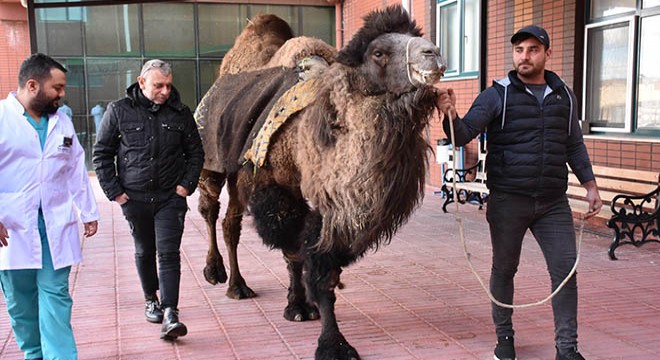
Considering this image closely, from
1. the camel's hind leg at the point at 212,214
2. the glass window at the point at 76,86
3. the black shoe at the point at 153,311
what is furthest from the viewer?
the glass window at the point at 76,86

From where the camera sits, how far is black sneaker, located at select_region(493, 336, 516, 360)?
4352mm

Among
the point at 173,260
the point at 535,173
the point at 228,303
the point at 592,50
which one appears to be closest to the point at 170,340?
the point at 173,260

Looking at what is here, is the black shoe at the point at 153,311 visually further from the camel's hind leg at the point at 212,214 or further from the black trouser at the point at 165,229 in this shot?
the camel's hind leg at the point at 212,214

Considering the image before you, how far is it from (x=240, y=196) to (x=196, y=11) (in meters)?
13.2

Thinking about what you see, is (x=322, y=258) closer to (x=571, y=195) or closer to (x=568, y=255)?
(x=568, y=255)

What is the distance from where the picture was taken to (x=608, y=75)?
8922 mm

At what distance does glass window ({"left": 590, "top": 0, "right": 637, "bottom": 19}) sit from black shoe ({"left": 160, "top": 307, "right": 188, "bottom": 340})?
691cm

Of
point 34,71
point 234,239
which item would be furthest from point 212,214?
point 34,71

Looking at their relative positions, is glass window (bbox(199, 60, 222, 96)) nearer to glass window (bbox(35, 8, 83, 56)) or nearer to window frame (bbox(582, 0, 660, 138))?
glass window (bbox(35, 8, 83, 56))

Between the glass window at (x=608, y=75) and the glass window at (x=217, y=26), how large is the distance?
10758 millimetres

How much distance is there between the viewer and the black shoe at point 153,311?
5.30m

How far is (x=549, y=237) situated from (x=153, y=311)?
3.12 m

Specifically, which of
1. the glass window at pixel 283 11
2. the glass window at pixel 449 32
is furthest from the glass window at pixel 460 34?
the glass window at pixel 283 11

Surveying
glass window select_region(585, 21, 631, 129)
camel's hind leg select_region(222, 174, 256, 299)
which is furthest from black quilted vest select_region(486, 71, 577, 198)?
glass window select_region(585, 21, 631, 129)
